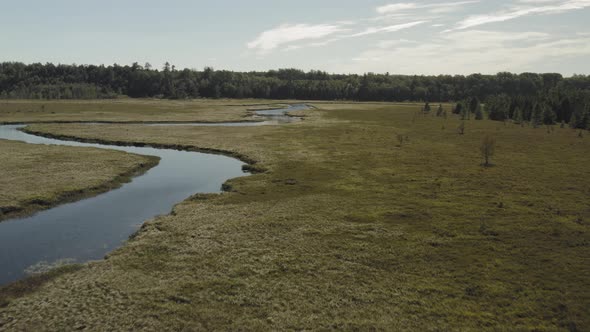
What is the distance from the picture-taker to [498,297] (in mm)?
20156

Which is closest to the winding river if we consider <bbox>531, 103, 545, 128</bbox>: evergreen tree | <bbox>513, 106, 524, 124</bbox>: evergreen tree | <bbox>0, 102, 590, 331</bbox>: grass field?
<bbox>0, 102, 590, 331</bbox>: grass field

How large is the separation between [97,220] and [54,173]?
53.9ft

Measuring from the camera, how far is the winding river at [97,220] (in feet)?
82.9

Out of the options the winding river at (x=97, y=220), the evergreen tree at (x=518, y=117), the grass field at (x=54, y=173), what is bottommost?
the winding river at (x=97, y=220)

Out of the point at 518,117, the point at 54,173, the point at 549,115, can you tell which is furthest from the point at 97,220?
the point at 549,115

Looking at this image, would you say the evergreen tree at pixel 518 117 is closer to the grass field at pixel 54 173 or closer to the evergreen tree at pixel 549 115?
the evergreen tree at pixel 549 115

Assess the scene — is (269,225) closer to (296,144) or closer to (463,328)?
(463,328)

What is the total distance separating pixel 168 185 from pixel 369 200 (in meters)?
21.1

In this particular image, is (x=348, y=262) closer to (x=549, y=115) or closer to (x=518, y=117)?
(x=518, y=117)

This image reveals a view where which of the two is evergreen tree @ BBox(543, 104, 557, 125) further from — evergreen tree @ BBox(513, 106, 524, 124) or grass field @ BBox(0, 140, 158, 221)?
grass field @ BBox(0, 140, 158, 221)

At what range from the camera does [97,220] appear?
31.8m

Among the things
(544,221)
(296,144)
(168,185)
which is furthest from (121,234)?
(296,144)

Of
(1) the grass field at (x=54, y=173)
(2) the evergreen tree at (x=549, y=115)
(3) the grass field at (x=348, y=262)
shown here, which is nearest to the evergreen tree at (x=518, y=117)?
(2) the evergreen tree at (x=549, y=115)

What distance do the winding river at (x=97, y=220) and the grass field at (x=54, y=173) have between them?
1.65 metres
